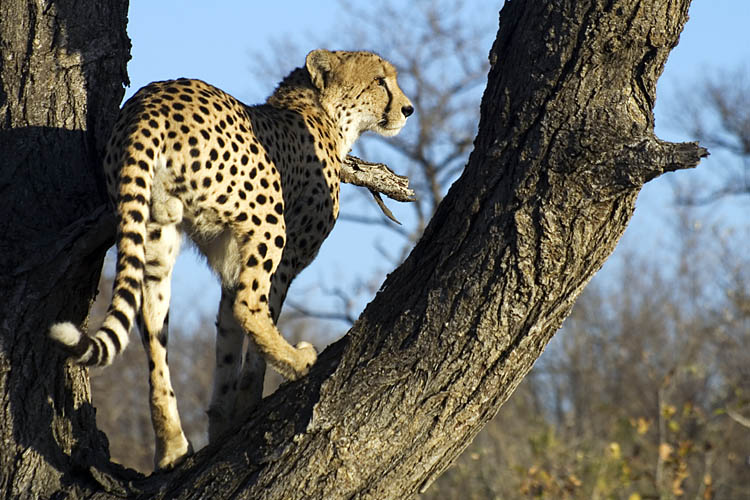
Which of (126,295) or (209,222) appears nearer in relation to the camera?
(126,295)

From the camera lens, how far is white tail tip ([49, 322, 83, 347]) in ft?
9.69

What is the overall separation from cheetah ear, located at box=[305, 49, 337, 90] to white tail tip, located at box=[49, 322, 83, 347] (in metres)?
2.46

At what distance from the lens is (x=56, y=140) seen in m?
3.88

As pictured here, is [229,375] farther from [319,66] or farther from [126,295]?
[319,66]

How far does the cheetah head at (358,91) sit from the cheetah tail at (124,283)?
1.78m

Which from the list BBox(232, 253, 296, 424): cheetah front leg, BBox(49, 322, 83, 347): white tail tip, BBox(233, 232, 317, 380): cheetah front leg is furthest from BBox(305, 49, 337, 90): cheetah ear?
BBox(49, 322, 83, 347): white tail tip

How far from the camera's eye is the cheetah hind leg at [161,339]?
3.68 m

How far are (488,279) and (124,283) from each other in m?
1.13

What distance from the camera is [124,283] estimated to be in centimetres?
335

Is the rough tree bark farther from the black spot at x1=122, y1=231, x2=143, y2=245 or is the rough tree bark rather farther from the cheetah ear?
the cheetah ear

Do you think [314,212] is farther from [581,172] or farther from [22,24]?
[581,172]

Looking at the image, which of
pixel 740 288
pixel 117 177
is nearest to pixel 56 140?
pixel 117 177

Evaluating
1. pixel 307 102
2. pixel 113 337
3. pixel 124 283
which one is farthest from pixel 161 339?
pixel 307 102

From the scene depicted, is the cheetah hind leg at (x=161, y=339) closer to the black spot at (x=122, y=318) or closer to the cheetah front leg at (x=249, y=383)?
the cheetah front leg at (x=249, y=383)
